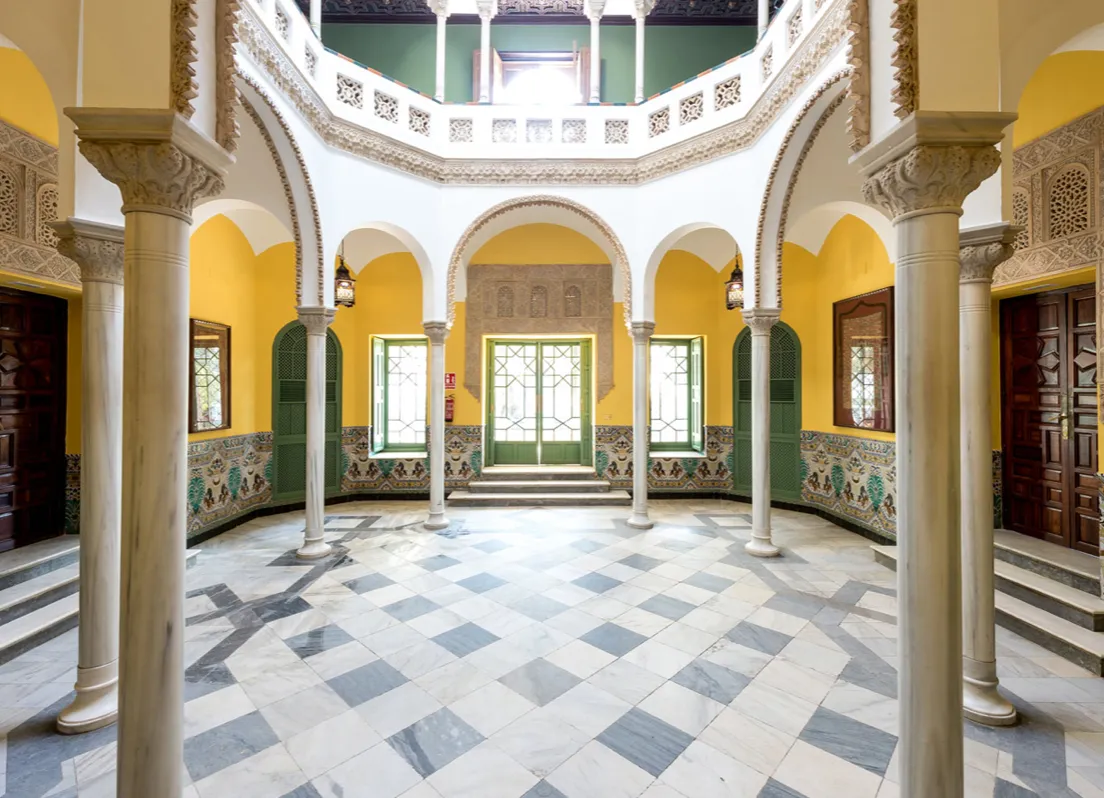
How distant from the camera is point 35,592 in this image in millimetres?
4160

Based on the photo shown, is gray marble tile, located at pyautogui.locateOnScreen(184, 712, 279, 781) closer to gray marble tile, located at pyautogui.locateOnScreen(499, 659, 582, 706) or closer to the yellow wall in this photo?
gray marble tile, located at pyautogui.locateOnScreen(499, 659, 582, 706)

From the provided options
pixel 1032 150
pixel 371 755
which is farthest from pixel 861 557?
pixel 371 755

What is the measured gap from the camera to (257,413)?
25.8ft

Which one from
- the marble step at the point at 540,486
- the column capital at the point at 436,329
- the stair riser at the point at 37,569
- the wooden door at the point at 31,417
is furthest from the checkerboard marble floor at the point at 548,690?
the column capital at the point at 436,329

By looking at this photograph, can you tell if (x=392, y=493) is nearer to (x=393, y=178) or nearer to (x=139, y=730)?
(x=393, y=178)

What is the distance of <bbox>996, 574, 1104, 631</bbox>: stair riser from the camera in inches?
145

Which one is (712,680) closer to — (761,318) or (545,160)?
(761,318)

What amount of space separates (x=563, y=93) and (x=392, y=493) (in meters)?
7.73

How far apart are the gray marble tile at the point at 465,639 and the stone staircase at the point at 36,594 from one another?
300cm

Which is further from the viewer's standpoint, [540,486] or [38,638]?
[540,486]

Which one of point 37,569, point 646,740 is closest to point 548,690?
point 646,740

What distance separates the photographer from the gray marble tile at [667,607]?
4.36 m

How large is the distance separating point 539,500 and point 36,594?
577 centimetres

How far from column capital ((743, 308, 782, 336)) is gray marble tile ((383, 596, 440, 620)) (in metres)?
4.73
